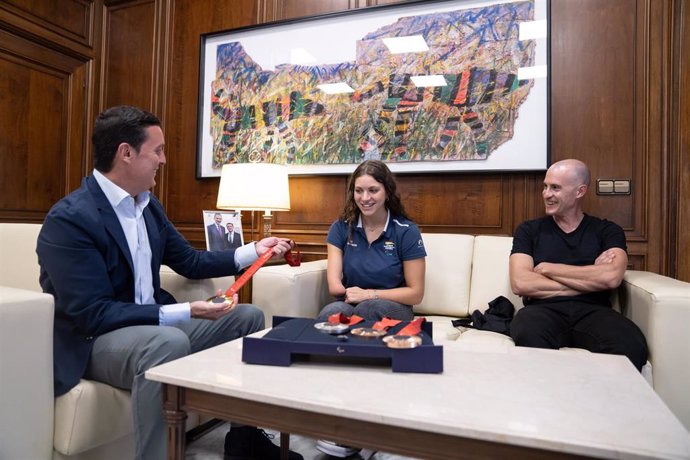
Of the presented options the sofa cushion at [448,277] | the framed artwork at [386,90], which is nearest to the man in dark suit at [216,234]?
the framed artwork at [386,90]

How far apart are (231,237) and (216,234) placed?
0.09m

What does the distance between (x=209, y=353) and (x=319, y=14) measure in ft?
7.90

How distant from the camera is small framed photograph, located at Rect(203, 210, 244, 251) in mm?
2648

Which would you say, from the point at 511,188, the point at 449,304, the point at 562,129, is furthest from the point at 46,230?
the point at 562,129

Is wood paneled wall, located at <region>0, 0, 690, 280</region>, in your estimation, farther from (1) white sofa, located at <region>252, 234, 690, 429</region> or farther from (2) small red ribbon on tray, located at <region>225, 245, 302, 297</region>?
(2) small red ribbon on tray, located at <region>225, 245, 302, 297</region>

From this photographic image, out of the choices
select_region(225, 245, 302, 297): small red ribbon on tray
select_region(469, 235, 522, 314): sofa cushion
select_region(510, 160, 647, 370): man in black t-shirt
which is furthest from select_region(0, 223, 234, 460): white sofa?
select_region(469, 235, 522, 314): sofa cushion

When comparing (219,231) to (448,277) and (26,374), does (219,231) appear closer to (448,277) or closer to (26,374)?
(448,277)

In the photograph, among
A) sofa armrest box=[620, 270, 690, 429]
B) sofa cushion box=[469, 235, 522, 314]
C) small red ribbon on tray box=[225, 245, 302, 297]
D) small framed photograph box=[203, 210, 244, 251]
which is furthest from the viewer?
small framed photograph box=[203, 210, 244, 251]

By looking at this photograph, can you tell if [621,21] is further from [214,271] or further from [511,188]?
[214,271]

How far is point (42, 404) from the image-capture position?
1.21 metres

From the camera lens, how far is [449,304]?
7.49ft

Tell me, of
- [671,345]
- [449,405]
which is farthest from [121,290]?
[671,345]

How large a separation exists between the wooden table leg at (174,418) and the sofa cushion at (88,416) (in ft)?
1.29

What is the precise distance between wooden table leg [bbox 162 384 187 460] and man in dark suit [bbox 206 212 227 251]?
167 cm
